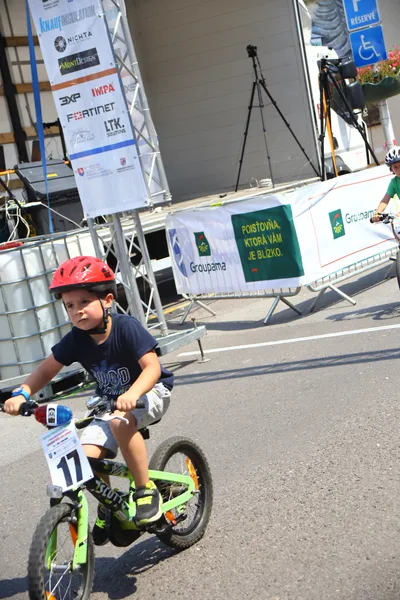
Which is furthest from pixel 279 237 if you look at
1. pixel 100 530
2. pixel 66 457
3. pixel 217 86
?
pixel 217 86

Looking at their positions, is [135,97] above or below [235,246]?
above

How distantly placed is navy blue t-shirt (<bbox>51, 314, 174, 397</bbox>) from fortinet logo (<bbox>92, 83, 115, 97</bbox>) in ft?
16.0

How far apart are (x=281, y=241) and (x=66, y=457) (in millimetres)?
7142

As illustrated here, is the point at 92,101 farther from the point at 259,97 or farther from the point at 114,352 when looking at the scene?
the point at 259,97

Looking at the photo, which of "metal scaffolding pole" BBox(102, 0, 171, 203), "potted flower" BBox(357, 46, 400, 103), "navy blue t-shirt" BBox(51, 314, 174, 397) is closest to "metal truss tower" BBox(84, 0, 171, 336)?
"metal scaffolding pole" BBox(102, 0, 171, 203)

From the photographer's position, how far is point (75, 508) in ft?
13.4

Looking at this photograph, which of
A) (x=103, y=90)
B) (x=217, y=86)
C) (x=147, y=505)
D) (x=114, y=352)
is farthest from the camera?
(x=217, y=86)

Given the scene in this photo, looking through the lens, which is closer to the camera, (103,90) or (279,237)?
(103,90)

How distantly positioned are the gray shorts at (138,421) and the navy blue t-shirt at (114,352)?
0.14 m

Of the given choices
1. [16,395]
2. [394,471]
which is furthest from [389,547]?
[16,395]

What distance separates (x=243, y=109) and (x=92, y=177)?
982 cm

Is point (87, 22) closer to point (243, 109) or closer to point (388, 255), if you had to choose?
point (388, 255)

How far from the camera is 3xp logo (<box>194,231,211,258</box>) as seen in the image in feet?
38.6

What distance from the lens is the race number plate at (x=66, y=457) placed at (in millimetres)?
4031
